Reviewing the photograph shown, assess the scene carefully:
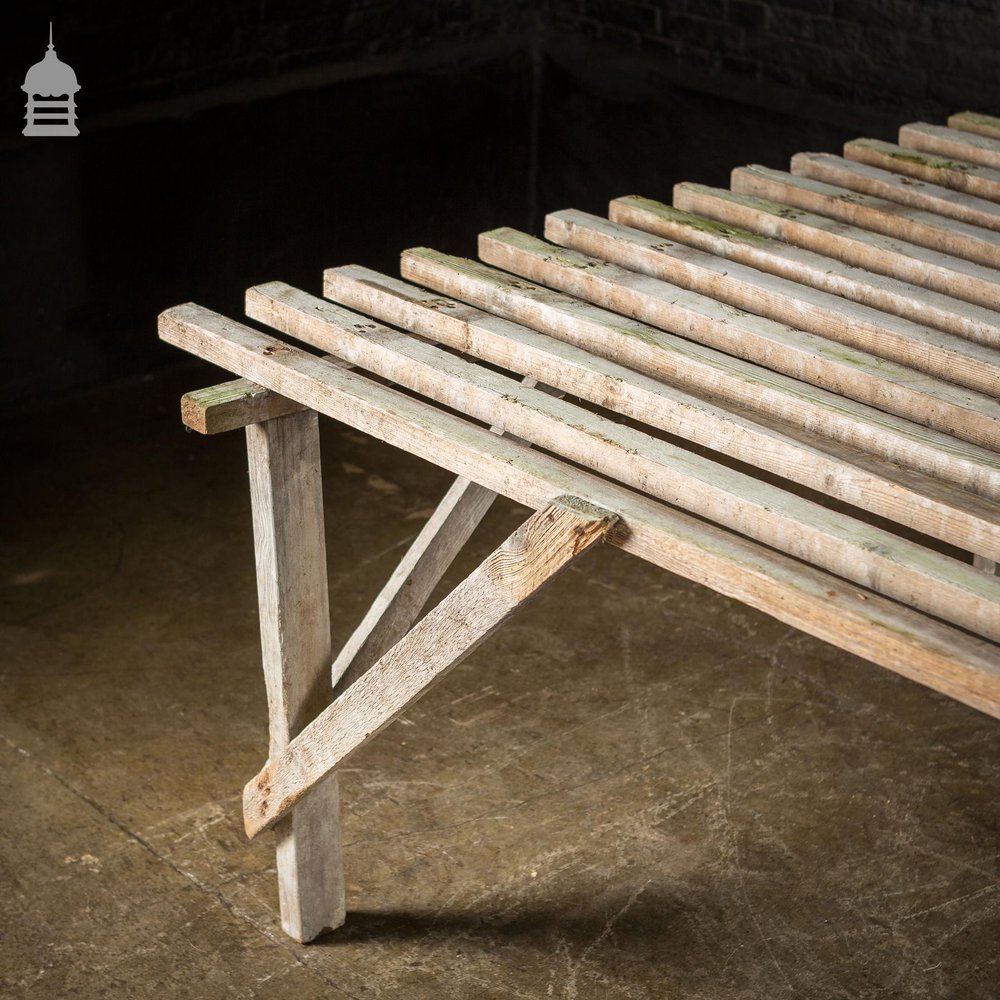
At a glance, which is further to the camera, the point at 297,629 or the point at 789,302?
the point at 297,629

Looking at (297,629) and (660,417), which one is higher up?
(660,417)

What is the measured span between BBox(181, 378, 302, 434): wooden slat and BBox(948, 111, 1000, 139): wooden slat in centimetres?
251

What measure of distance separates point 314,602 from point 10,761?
1.53 m

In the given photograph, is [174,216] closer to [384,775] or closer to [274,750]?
[384,775]

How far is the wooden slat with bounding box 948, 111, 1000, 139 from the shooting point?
477cm

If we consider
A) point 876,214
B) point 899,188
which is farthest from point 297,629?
point 899,188

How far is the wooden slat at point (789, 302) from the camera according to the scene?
3.15 metres

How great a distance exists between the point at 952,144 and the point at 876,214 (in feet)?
2.57

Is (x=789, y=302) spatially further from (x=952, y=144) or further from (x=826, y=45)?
(x=826, y=45)

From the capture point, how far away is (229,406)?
3.33 metres

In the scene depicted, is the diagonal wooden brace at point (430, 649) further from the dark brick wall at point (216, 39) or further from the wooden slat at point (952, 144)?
the dark brick wall at point (216, 39)

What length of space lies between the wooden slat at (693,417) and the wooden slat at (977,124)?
2153 millimetres

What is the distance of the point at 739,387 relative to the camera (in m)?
3.05

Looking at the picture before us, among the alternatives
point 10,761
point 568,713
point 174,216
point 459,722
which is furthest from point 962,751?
point 174,216
